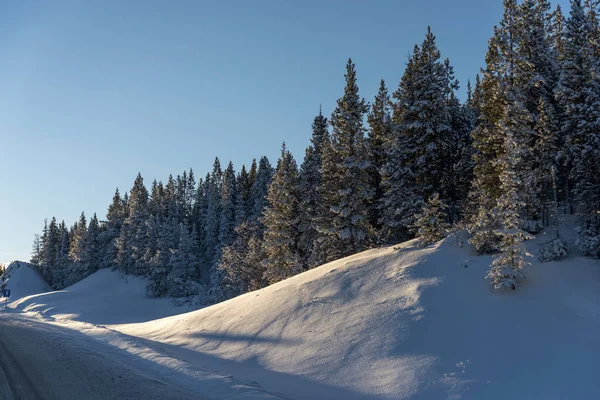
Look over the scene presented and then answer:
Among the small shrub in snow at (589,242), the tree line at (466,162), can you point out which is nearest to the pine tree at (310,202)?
the tree line at (466,162)

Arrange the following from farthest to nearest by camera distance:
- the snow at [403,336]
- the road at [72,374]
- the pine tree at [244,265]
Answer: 1. the pine tree at [244,265]
2. the snow at [403,336]
3. the road at [72,374]

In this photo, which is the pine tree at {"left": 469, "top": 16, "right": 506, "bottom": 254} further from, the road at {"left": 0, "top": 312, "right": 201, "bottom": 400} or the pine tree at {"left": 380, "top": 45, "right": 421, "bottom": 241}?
the road at {"left": 0, "top": 312, "right": 201, "bottom": 400}

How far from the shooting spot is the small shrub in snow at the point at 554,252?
18.2 metres

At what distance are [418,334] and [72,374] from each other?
10.5 m

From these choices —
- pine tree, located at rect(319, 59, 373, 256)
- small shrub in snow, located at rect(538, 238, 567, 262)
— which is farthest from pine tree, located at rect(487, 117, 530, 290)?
pine tree, located at rect(319, 59, 373, 256)

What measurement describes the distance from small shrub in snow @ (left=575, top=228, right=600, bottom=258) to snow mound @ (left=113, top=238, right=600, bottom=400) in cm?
44

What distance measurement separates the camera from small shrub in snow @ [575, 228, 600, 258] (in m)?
17.7

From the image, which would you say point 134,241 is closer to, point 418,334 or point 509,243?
point 418,334

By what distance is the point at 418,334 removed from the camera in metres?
14.0

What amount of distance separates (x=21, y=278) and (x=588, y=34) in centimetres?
11259

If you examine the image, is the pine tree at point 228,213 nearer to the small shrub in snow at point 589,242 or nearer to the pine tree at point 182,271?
the pine tree at point 182,271

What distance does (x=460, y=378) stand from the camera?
11.4m

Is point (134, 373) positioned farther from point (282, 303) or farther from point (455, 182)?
point (455, 182)

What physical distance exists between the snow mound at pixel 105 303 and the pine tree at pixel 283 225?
22980mm
